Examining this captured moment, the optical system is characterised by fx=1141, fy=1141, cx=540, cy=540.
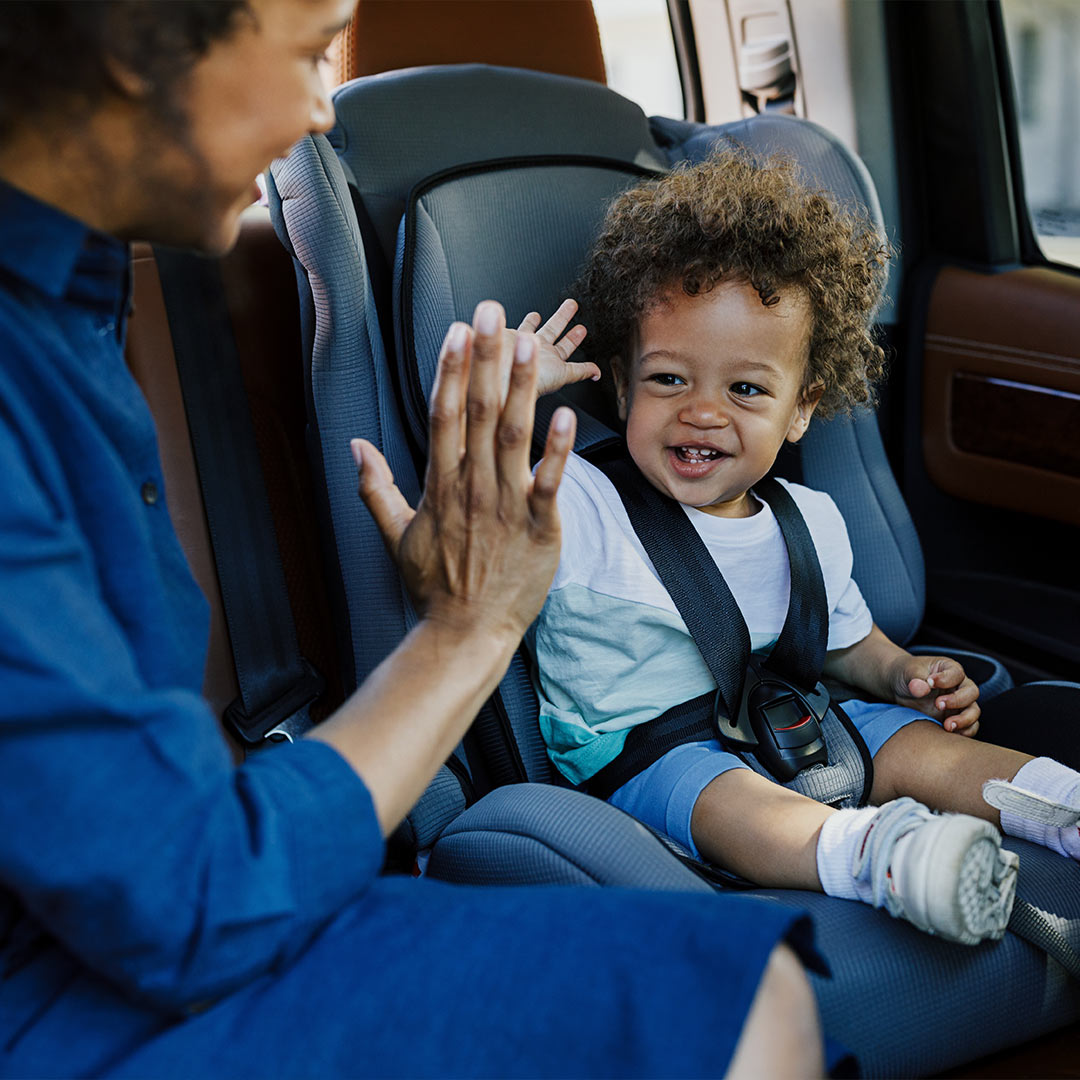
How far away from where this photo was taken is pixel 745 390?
1562 millimetres

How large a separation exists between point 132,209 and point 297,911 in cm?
51

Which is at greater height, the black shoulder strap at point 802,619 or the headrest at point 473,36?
the headrest at point 473,36

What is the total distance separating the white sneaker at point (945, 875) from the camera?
44.1 inches

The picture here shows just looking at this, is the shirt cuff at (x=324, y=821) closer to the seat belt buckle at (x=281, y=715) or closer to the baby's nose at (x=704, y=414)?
the seat belt buckle at (x=281, y=715)

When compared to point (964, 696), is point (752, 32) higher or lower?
higher

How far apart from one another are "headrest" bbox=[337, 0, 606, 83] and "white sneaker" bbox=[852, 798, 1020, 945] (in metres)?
1.37

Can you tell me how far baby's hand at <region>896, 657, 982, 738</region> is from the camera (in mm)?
1598

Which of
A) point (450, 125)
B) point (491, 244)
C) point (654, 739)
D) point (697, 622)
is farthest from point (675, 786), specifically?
point (450, 125)

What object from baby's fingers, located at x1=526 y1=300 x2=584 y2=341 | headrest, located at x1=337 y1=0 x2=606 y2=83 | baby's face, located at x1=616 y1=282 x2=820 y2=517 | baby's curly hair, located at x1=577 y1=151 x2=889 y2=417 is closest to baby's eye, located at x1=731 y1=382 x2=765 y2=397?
baby's face, located at x1=616 y1=282 x2=820 y2=517

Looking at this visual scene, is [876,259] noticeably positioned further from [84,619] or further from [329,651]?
[84,619]

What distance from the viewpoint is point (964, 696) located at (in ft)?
5.26

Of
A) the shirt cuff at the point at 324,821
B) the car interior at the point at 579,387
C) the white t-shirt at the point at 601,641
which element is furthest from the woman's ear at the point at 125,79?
the white t-shirt at the point at 601,641

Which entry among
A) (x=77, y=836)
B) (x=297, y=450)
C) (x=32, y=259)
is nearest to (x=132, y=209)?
(x=32, y=259)

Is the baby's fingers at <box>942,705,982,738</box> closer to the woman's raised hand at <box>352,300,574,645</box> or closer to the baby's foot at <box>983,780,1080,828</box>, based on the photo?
the baby's foot at <box>983,780,1080,828</box>
